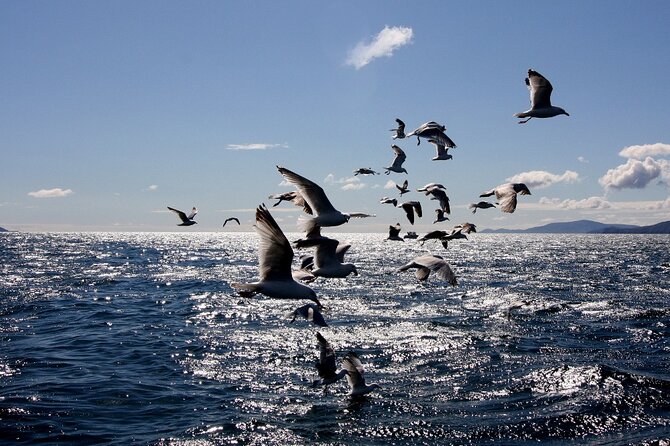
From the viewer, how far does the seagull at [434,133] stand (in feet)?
58.9

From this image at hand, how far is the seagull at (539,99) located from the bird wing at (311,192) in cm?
583

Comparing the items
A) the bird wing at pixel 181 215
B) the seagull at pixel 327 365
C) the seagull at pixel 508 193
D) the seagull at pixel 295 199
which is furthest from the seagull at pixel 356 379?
the bird wing at pixel 181 215

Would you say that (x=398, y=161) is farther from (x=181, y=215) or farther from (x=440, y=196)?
(x=181, y=215)

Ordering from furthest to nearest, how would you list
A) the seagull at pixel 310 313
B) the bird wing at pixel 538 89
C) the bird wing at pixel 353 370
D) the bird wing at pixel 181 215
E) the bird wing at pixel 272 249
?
the bird wing at pixel 181 215
the bird wing at pixel 353 370
the bird wing at pixel 538 89
the seagull at pixel 310 313
the bird wing at pixel 272 249

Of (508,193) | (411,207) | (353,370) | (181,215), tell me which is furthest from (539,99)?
(181,215)

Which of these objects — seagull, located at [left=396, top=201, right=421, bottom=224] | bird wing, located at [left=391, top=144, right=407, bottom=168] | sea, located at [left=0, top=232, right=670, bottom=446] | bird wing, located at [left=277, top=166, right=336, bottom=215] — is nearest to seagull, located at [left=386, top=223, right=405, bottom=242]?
seagull, located at [left=396, top=201, right=421, bottom=224]

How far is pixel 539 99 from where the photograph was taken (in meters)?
14.8

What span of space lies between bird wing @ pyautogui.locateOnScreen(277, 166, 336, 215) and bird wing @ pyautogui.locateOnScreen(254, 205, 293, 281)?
7.29ft

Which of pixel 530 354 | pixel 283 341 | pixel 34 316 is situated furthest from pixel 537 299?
pixel 34 316

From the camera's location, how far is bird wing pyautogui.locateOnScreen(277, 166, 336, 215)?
41.5 ft

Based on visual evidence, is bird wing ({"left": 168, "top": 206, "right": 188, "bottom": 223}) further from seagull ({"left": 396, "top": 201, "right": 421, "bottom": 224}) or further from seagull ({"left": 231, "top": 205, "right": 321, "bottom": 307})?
seagull ({"left": 231, "top": 205, "right": 321, "bottom": 307})

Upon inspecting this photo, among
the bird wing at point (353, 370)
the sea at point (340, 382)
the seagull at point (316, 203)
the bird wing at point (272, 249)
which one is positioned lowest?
the sea at point (340, 382)

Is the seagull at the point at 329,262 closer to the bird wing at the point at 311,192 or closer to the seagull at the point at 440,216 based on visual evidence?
the bird wing at the point at 311,192

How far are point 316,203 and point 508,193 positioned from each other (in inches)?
192
